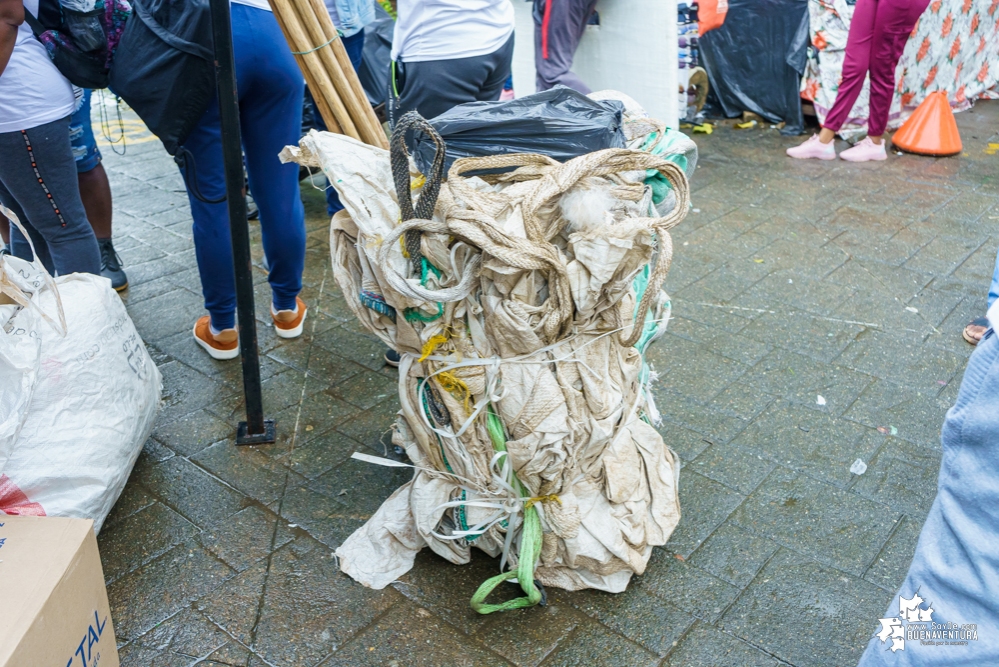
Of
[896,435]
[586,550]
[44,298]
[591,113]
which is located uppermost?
[591,113]

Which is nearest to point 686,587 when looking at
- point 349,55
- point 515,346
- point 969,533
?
point 515,346

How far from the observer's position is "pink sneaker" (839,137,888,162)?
548cm

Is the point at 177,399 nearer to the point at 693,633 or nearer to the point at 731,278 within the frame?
the point at 693,633

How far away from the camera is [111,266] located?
12.6ft

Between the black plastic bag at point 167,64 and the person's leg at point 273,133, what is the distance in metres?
0.12

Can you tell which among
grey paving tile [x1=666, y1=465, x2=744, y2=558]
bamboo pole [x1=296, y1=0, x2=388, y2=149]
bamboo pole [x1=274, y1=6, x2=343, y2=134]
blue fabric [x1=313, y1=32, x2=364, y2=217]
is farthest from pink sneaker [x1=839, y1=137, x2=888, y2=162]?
bamboo pole [x1=274, y1=6, x2=343, y2=134]

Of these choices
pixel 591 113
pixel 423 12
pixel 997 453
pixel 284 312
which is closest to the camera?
pixel 997 453

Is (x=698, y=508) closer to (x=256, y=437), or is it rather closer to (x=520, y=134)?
(x=520, y=134)

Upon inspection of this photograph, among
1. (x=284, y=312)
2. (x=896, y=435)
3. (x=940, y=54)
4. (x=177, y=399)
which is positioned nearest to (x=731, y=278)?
(x=896, y=435)

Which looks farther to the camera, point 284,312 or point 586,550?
point 284,312

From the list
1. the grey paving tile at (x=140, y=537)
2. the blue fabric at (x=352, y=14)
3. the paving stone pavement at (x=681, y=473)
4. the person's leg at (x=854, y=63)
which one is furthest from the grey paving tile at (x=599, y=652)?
the person's leg at (x=854, y=63)

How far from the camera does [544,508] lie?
214 centimetres

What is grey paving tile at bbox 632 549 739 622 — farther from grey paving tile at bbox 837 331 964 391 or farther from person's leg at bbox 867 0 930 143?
person's leg at bbox 867 0 930 143

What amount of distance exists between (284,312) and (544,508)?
1.70 m
